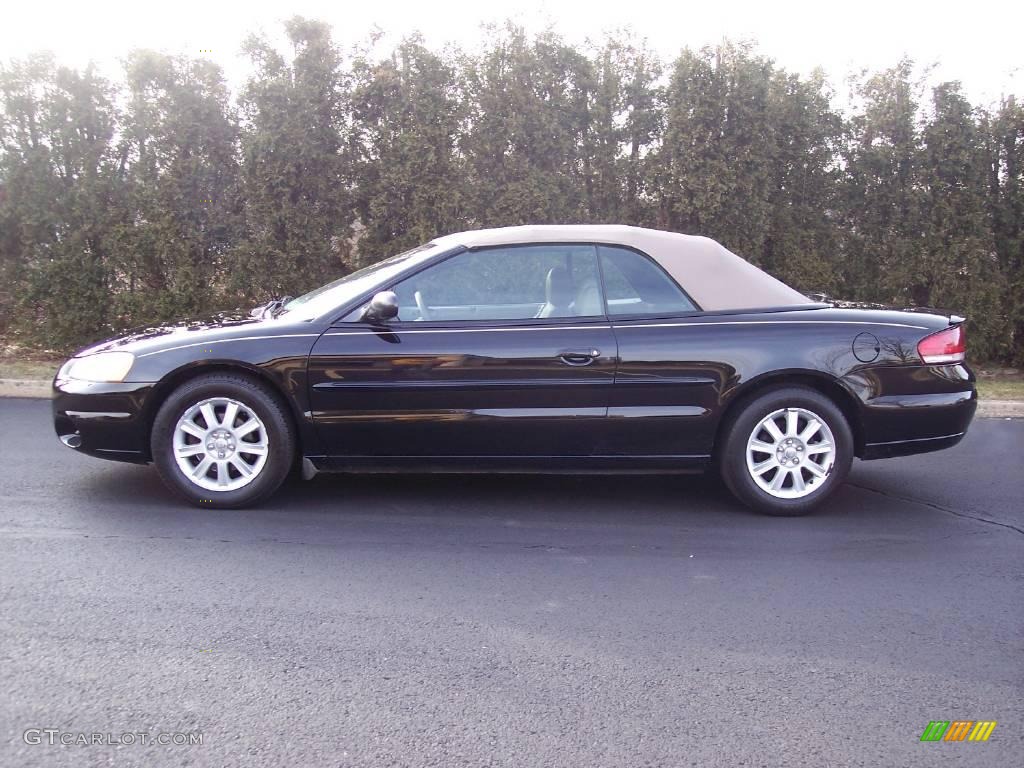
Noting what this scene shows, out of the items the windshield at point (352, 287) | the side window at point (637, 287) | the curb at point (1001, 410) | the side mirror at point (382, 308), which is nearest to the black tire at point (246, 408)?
the windshield at point (352, 287)

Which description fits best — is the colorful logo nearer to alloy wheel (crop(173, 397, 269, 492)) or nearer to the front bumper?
alloy wheel (crop(173, 397, 269, 492))

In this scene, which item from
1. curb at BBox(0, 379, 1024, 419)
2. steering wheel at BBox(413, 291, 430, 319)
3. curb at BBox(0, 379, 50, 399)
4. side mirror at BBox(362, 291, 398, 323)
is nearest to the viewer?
side mirror at BBox(362, 291, 398, 323)

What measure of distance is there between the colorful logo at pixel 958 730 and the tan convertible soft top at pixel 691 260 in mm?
2620

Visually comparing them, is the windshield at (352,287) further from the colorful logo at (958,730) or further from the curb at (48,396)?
the curb at (48,396)

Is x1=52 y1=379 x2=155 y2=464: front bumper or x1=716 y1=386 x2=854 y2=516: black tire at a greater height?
x1=52 y1=379 x2=155 y2=464: front bumper

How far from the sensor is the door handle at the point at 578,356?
4.93 meters

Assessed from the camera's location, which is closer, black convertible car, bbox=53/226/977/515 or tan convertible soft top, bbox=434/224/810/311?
black convertible car, bbox=53/226/977/515

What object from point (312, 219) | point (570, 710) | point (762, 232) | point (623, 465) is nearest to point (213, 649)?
point (570, 710)

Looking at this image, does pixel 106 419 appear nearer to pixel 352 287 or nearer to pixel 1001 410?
pixel 352 287

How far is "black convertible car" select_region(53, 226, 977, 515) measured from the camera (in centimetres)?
493

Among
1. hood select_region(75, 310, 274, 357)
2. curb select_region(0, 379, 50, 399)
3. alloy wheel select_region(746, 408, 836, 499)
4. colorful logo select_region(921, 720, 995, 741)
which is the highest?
hood select_region(75, 310, 274, 357)

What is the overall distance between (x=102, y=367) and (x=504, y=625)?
2748 mm

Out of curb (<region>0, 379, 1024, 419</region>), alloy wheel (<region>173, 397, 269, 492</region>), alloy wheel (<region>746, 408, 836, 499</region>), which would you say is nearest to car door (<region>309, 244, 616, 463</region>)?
alloy wheel (<region>173, 397, 269, 492</region>)

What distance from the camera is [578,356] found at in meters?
4.93
